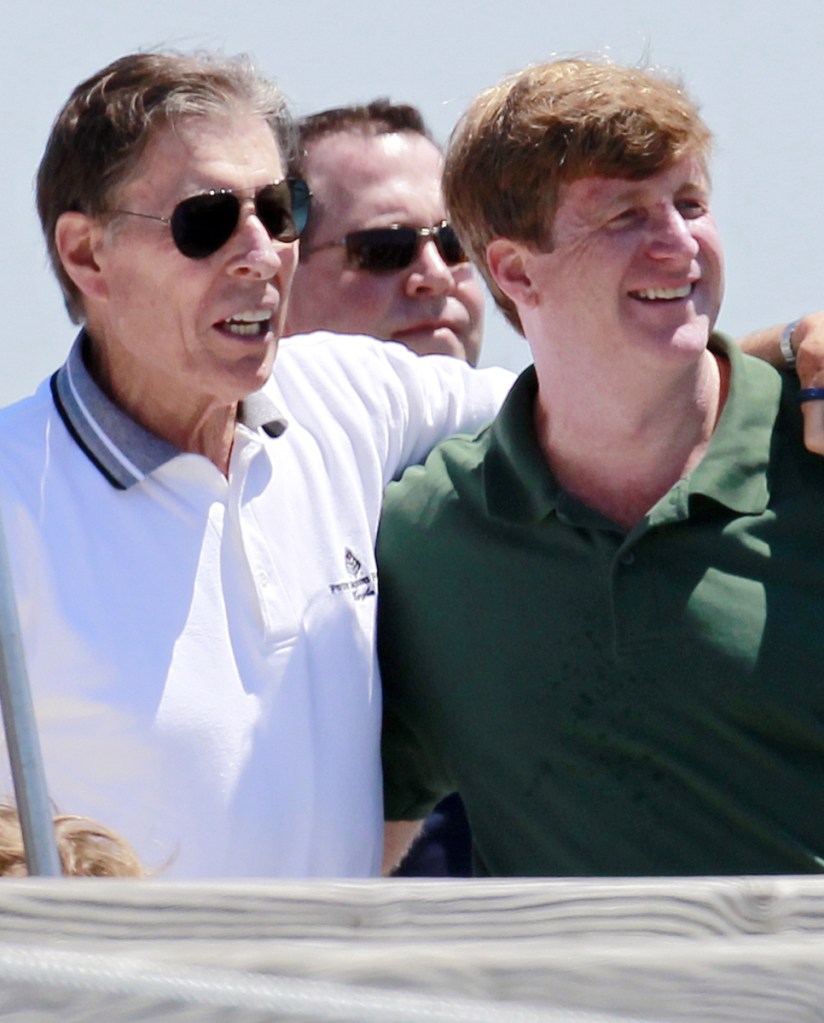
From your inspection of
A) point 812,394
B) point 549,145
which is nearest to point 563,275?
point 549,145

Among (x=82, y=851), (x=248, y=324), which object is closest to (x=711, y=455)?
(x=248, y=324)

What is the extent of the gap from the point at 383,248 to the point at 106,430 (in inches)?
47.2

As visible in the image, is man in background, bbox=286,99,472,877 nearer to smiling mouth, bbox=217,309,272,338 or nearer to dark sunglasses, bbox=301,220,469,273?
dark sunglasses, bbox=301,220,469,273

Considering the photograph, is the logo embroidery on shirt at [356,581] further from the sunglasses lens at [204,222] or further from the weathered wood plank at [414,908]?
the weathered wood plank at [414,908]

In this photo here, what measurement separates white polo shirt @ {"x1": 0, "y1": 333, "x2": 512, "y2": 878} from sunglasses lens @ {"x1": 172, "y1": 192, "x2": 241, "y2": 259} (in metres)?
0.24

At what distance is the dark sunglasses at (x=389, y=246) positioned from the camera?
336cm

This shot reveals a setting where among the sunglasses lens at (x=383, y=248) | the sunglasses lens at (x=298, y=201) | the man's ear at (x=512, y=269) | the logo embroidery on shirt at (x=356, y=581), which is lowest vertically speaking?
the logo embroidery on shirt at (x=356, y=581)

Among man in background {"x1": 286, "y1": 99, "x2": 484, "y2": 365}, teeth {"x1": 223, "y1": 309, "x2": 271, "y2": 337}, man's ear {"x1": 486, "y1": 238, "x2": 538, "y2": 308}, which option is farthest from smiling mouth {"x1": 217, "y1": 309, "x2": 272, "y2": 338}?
man in background {"x1": 286, "y1": 99, "x2": 484, "y2": 365}

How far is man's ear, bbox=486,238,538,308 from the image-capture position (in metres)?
2.39

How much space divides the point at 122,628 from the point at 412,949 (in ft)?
4.78

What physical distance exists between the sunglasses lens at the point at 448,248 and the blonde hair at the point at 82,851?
174 cm

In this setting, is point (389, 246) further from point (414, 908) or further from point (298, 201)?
point (414, 908)

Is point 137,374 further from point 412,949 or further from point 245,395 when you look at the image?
point 412,949

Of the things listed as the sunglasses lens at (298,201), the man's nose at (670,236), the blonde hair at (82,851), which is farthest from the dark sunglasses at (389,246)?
the blonde hair at (82,851)
